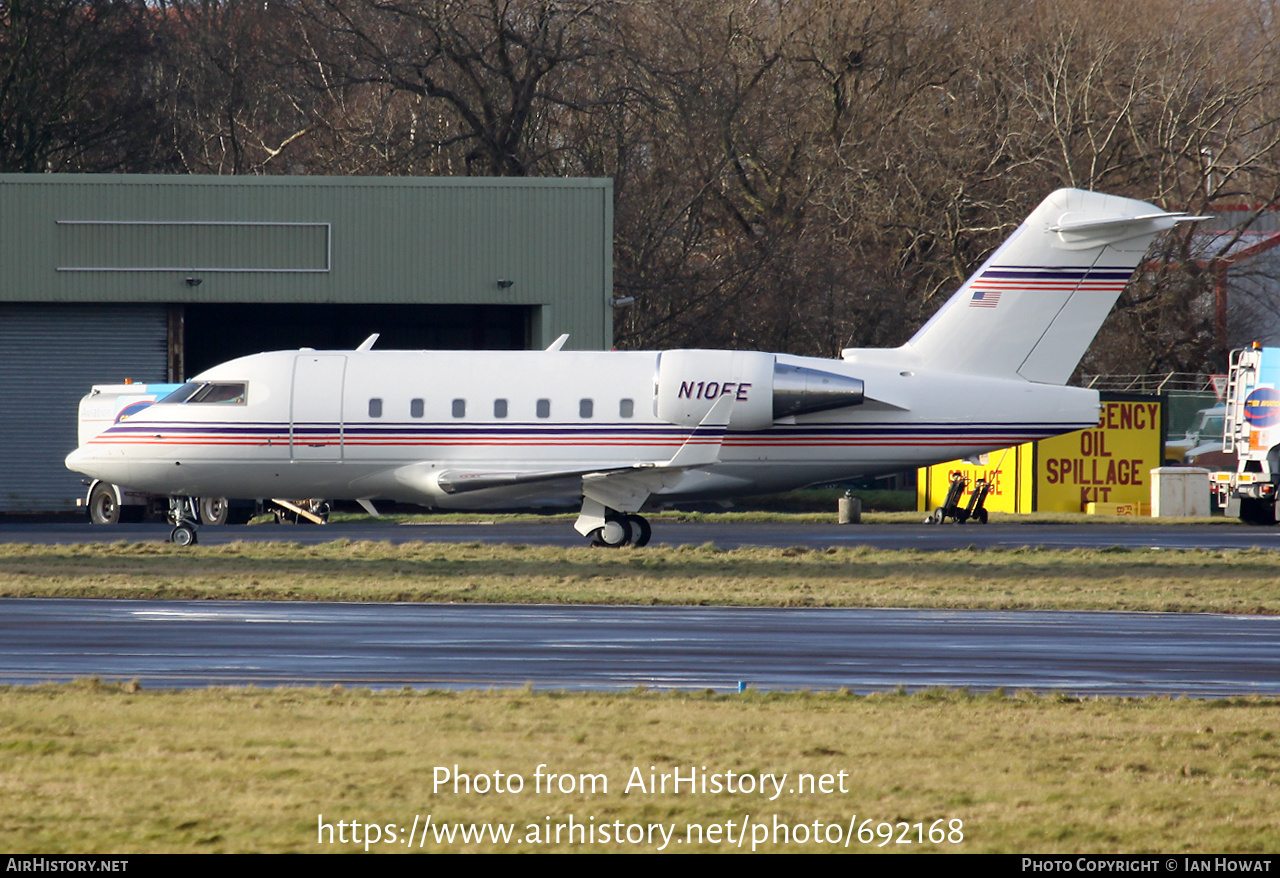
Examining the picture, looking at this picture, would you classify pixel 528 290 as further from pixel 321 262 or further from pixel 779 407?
pixel 779 407

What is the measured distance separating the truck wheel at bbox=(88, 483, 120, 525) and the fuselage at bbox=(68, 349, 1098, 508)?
10.3 m

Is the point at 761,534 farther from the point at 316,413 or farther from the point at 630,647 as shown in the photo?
the point at 630,647

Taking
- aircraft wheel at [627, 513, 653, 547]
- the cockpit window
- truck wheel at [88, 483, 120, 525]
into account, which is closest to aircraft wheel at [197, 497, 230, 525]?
truck wheel at [88, 483, 120, 525]

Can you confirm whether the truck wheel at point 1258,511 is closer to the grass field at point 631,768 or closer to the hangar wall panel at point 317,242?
the hangar wall panel at point 317,242

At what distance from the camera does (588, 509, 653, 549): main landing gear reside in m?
24.5

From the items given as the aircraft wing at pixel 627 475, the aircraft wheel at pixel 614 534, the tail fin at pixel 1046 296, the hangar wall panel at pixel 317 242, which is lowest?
the aircraft wheel at pixel 614 534

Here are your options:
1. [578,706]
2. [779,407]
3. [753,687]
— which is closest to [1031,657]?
[753,687]

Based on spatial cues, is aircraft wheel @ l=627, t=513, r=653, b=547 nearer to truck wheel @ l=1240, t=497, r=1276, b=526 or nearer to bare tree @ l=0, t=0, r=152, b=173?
truck wheel @ l=1240, t=497, r=1276, b=526

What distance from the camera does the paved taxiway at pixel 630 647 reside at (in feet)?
39.7

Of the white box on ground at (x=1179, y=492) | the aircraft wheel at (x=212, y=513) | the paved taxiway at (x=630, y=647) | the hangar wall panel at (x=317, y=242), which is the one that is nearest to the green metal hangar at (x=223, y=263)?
the hangar wall panel at (x=317, y=242)

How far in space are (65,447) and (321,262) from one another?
783cm

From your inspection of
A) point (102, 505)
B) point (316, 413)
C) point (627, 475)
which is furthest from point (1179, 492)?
point (102, 505)

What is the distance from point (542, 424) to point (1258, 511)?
1662cm

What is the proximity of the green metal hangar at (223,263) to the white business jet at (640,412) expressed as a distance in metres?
12.0
